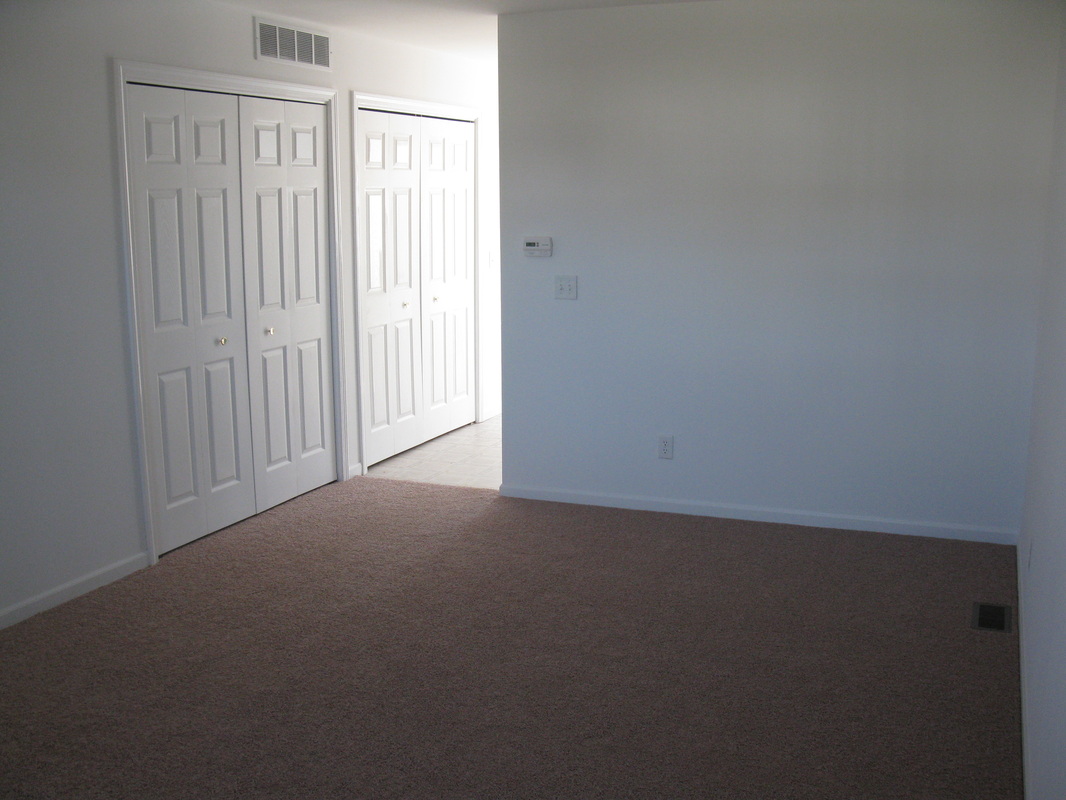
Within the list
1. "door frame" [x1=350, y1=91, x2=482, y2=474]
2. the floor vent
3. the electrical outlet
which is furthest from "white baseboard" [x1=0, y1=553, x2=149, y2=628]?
the floor vent

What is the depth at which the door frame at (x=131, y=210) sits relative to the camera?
3850 millimetres

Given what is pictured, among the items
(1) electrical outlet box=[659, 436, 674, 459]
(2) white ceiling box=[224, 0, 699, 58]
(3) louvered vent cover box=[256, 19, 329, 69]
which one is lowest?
(1) electrical outlet box=[659, 436, 674, 459]

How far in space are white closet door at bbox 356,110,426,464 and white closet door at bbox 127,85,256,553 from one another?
103cm

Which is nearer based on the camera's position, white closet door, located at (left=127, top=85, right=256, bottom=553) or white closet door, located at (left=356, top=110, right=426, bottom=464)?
white closet door, located at (left=127, top=85, right=256, bottom=553)

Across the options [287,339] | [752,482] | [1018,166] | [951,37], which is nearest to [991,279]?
[1018,166]

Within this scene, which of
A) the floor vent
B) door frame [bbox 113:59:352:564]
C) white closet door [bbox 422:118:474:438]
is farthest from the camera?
white closet door [bbox 422:118:474:438]

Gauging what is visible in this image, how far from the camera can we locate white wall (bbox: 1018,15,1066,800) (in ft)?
6.93

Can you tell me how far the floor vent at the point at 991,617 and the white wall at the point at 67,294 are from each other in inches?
131

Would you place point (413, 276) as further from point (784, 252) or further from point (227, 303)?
point (784, 252)

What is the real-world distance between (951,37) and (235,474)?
368cm

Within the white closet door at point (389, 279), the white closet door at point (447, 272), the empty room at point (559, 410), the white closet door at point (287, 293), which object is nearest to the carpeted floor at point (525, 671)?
the empty room at point (559, 410)

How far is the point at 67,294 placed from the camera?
3.67m

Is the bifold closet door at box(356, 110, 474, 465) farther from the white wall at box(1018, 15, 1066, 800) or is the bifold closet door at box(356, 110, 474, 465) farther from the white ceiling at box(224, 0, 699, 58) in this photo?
the white wall at box(1018, 15, 1066, 800)

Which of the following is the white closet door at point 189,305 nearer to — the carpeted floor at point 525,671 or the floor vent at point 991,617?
the carpeted floor at point 525,671
